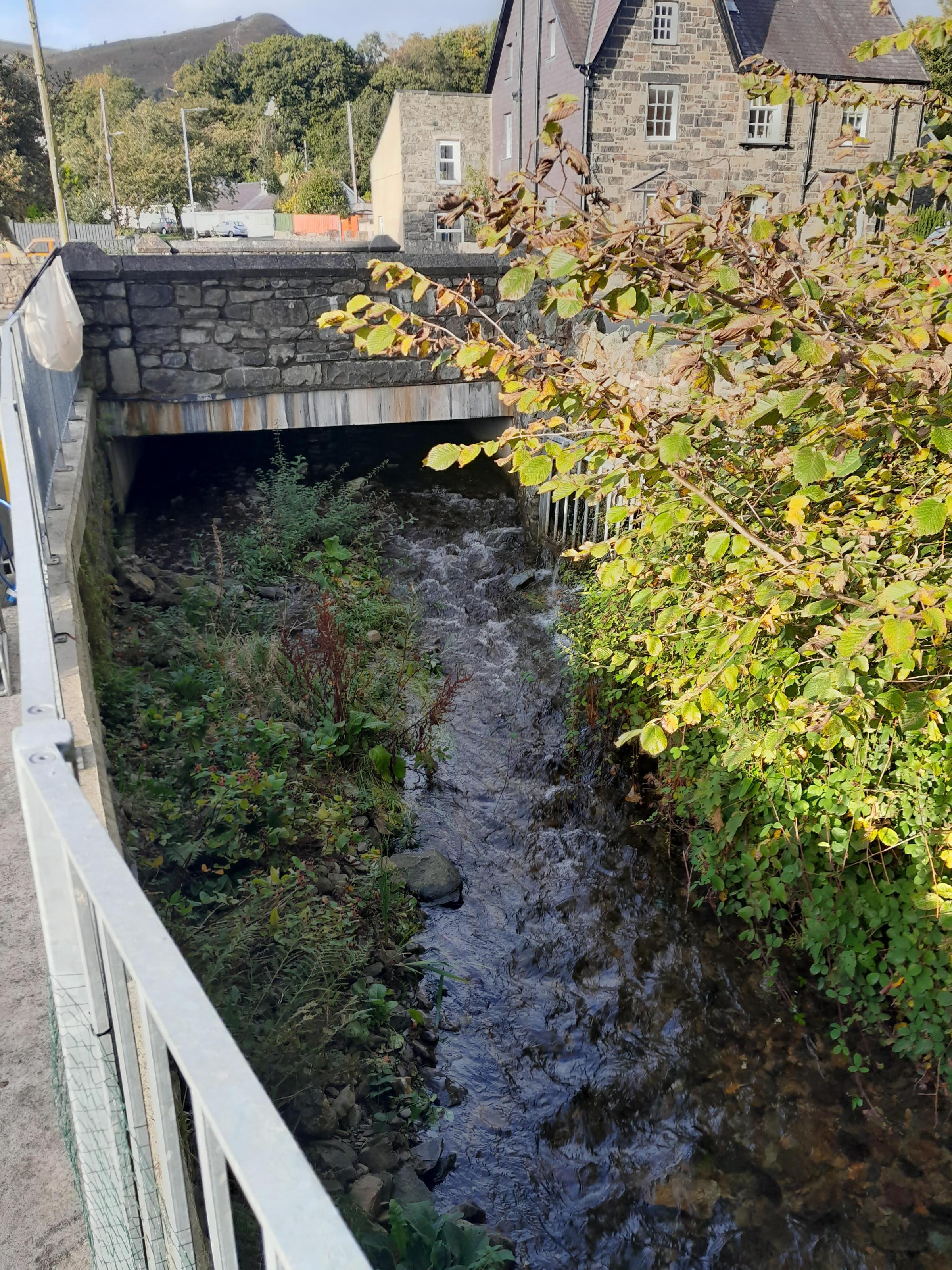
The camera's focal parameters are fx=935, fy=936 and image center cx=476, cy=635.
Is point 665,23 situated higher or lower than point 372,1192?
higher

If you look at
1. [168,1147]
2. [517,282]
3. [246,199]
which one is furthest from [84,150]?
[168,1147]

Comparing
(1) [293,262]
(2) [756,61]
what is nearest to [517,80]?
(1) [293,262]

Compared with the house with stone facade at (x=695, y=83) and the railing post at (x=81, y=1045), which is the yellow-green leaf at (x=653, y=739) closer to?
the railing post at (x=81, y=1045)

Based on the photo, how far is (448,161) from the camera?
3228 cm

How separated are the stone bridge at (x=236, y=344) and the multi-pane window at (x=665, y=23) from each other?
16607mm

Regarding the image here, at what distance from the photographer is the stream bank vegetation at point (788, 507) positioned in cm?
262

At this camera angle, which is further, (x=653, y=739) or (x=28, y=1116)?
(x=653, y=739)

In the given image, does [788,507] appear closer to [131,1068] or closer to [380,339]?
[380,339]

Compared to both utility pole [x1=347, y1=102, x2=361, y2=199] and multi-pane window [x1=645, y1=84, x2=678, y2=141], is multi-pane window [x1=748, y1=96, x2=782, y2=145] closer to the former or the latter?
multi-pane window [x1=645, y1=84, x2=678, y2=141]

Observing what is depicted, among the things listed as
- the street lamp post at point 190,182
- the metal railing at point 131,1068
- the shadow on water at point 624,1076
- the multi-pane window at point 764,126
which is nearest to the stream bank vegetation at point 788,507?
the shadow on water at point 624,1076

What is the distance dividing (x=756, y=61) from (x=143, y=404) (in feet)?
20.8

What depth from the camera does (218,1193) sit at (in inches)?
41.8

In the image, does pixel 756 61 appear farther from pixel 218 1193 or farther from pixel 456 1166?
pixel 456 1166

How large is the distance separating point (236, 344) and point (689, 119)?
18637mm
